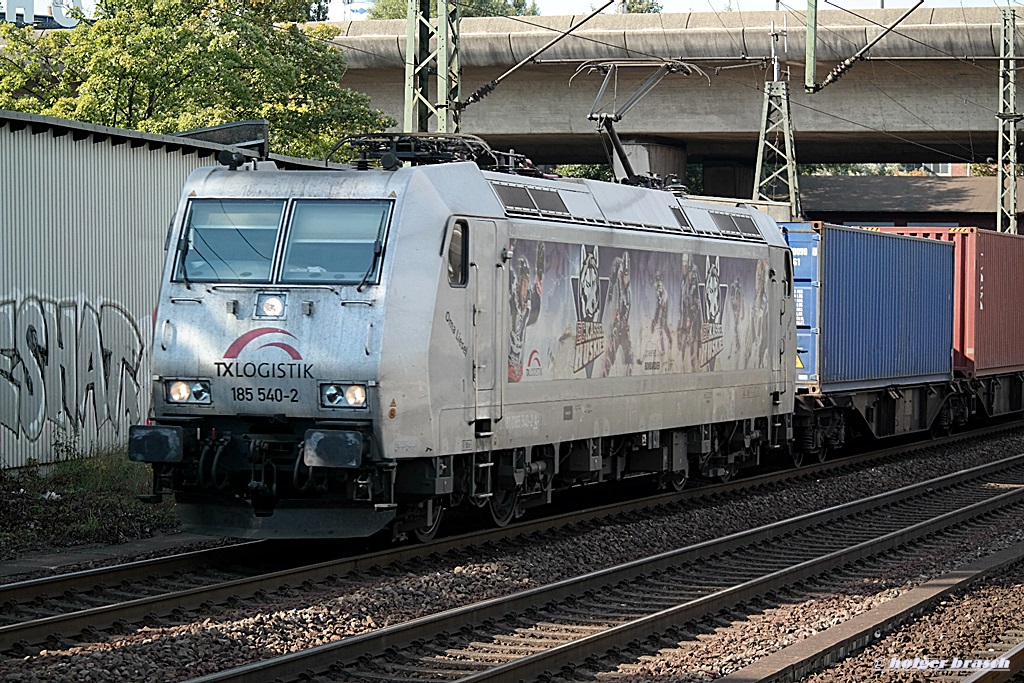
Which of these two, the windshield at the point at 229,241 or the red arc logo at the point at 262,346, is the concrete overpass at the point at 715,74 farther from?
the red arc logo at the point at 262,346

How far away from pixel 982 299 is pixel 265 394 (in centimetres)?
1855

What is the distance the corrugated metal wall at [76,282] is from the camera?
1535cm

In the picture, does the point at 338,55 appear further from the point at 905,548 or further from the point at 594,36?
the point at 905,548

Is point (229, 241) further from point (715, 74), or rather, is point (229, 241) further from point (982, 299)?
point (715, 74)

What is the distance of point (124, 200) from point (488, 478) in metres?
6.85

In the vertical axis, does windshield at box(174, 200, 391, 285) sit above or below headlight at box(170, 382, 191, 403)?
above

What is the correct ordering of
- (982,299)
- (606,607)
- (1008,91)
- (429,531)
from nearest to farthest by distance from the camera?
(606,607) < (429,531) < (982,299) < (1008,91)

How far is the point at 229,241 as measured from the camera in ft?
39.0

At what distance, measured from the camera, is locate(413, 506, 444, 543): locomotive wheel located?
12.2m

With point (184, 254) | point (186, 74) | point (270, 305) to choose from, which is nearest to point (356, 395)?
point (270, 305)

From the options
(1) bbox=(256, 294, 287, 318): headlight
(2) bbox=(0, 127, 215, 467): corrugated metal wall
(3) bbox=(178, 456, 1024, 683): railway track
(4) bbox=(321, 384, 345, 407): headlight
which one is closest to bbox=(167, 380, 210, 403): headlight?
(1) bbox=(256, 294, 287, 318): headlight

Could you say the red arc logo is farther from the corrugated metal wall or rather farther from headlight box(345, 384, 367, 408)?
the corrugated metal wall

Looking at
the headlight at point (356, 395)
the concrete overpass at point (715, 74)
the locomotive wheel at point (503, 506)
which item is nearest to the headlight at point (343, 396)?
the headlight at point (356, 395)

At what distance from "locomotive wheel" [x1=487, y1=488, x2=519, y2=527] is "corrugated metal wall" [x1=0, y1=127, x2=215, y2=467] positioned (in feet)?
16.9
